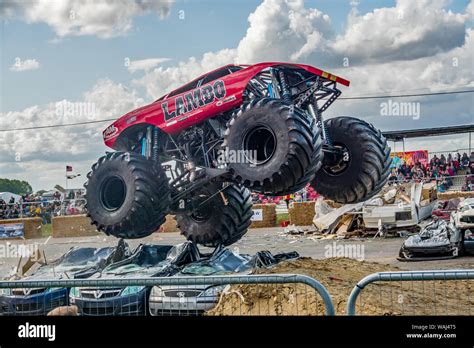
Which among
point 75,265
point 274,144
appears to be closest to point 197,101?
point 274,144

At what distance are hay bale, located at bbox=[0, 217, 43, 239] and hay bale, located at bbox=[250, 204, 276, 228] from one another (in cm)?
291

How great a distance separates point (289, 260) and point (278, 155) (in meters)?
1.79

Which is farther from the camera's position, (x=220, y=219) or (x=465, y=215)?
(x=465, y=215)

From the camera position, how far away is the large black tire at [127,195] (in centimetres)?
777

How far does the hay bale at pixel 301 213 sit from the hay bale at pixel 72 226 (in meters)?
3.57

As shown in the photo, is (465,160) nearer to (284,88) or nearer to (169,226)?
(284,88)

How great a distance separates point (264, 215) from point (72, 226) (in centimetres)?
281

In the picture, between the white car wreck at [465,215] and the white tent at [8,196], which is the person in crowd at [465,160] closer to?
the white car wreck at [465,215]

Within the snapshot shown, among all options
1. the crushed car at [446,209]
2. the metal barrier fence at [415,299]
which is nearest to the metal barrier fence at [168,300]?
the metal barrier fence at [415,299]

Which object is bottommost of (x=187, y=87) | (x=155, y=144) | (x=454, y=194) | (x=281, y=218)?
(x=281, y=218)

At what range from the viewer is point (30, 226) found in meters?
8.96

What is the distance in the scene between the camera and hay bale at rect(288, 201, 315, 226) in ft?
36.5

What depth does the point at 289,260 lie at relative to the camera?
25.8 feet
